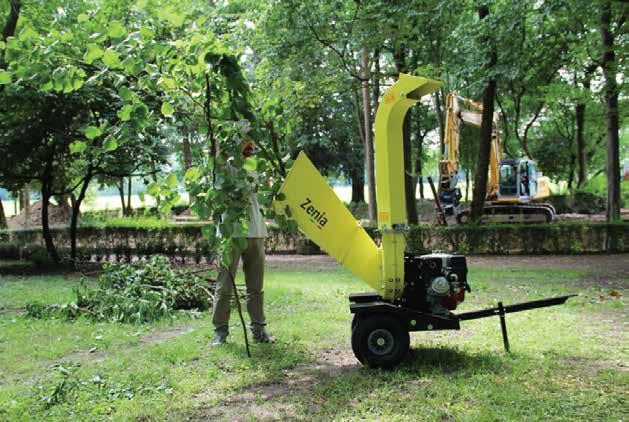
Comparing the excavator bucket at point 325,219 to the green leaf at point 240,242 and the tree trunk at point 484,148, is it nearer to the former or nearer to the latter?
the green leaf at point 240,242

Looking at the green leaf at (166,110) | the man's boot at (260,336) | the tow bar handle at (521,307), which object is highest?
the green leaf at (166,110)

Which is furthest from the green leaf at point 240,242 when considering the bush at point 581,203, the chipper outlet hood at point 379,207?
the bush at point 581,203

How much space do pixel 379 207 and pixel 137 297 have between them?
14.6 feet

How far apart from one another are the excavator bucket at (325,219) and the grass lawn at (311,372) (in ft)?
3.11

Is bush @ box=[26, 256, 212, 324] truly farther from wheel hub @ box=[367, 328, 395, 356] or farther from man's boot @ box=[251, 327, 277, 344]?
wheel hub @ box=[367, 328, 395, 356]

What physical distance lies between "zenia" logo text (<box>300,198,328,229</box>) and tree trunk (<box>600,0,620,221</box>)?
538 inches

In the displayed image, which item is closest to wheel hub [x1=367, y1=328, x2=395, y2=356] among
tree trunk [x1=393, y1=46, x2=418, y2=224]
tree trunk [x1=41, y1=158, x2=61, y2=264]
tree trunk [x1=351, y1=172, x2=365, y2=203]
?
tree trunk [x1=41, y1=158, x2=61, y2=264]

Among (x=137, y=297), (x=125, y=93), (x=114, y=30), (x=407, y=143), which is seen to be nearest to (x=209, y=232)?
(x=125, y=93)

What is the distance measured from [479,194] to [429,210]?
1755 centimetres

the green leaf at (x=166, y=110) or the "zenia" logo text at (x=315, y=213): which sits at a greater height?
the green leaf at (x=166, y=110)

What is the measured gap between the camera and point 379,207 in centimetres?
509

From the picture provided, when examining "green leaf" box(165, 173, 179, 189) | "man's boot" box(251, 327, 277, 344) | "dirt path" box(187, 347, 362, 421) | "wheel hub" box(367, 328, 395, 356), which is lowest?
"dirt path" box(187, 347, 362, 421)

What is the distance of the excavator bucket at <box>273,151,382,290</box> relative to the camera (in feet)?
16.9

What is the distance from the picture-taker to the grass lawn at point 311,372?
4.11 meters
